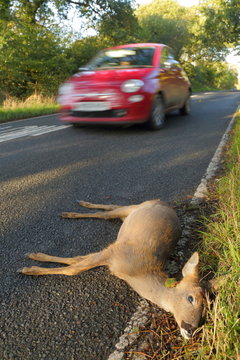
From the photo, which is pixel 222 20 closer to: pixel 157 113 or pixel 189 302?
pixel 157 113

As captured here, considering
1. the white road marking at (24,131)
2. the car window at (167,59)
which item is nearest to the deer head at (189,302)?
the white road marking at (24,131)

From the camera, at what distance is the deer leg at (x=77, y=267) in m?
2.15

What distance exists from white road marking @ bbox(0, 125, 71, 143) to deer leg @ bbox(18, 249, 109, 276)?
4.96m

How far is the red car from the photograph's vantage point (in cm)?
628

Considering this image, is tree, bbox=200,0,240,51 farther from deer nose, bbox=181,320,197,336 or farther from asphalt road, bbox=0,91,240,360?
deer nose, bbox=181,320,197,336

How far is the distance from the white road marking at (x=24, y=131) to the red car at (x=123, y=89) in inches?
30.6

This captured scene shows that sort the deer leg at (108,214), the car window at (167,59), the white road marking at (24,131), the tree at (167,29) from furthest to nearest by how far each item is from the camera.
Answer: the tree at (167,29)
the car window at (167,59)
the white road marking at (24,131)
the deer leg at (108,214)

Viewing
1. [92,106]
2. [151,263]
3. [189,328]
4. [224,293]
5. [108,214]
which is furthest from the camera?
[92,106]

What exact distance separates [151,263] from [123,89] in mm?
4768

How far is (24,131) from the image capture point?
7660 millimetres

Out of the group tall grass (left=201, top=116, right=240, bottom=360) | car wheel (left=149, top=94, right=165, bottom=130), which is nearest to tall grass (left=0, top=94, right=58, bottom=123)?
car wheel (left=149, top=94, right=165, bottom=130)

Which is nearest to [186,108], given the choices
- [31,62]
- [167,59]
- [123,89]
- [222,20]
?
[167,59]

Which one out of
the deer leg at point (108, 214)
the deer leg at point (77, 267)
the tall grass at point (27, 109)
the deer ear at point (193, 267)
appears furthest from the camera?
the tall grass at point (27, 109)

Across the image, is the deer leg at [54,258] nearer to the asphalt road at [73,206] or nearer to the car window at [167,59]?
the asphalt road at [73,206]
